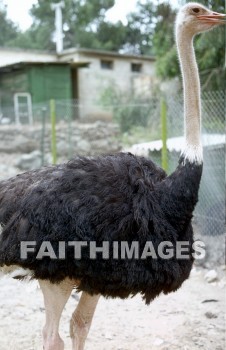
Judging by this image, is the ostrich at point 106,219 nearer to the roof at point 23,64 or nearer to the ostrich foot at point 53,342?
the ostrich foot at point 53,342

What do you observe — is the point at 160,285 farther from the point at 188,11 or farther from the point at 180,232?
the point at 188,11

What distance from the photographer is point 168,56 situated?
8703 mm

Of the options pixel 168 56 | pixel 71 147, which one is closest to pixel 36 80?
pixel 71 147

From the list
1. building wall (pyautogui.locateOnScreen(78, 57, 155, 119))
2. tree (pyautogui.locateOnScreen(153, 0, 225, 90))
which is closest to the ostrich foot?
tree (pyautogui.locateOnScreen(153, 0, 225, 90))

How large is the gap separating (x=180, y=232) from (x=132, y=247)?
0.95 ft

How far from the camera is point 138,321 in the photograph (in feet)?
12.3

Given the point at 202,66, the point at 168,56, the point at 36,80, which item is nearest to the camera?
the point at 202,66

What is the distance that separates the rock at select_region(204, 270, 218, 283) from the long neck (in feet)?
7.42

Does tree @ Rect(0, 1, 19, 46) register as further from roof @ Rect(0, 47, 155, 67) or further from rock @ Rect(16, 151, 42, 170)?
rock @ Rect(16, 151, 42, 170)

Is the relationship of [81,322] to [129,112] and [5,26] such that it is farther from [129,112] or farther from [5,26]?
[5,26]

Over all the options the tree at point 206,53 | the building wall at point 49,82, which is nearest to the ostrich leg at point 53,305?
the tree at point 206,53

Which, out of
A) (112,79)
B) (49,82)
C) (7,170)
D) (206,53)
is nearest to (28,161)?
(7,170)

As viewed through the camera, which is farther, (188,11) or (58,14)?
(58,14)

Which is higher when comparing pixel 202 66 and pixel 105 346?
pixel 202 66
